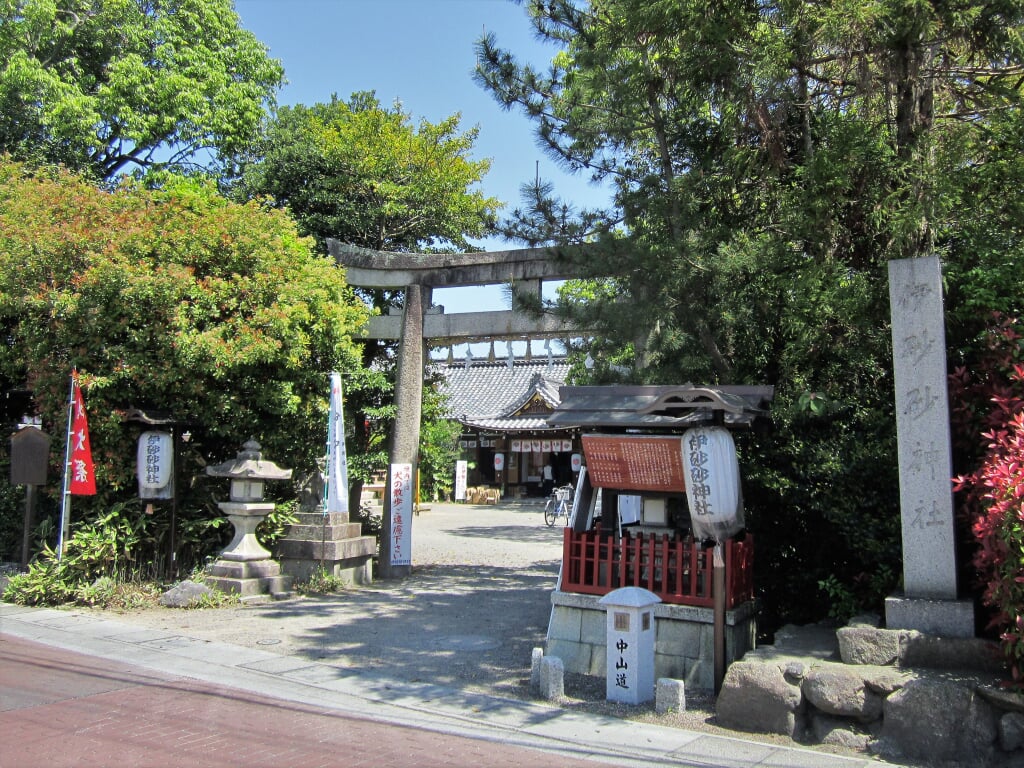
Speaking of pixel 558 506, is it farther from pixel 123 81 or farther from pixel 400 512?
pixel 123 81

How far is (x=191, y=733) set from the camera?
6062 mm

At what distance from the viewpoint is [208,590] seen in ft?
37.3

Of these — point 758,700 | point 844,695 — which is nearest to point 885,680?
point 844,695

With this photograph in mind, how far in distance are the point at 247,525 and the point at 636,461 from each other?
6.81m

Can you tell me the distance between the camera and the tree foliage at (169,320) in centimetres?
1176

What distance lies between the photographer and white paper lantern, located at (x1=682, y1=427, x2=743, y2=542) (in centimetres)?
757

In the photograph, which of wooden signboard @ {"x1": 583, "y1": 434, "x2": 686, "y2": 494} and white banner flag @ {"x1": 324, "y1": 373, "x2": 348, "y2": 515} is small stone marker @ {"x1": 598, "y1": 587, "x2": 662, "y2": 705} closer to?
wooden signboard @ {"x1": 583, "y1": 434, "x2": 686, "y2": 494}

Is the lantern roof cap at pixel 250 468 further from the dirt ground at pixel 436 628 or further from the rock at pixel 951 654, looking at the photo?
the rock at pixel 951 654

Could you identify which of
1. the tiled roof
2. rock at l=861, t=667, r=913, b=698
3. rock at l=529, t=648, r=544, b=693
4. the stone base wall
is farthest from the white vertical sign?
the tiled roof

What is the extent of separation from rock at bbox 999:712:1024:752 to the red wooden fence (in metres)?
2.45

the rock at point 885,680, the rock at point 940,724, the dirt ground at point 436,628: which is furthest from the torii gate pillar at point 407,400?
the rock at point 940,724

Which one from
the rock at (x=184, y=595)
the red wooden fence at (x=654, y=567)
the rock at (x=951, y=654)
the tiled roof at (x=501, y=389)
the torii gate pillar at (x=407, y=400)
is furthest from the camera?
the tiled roof at (x=501, y=389)

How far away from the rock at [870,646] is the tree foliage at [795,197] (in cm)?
121

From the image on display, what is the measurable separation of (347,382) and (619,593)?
27.0ft
